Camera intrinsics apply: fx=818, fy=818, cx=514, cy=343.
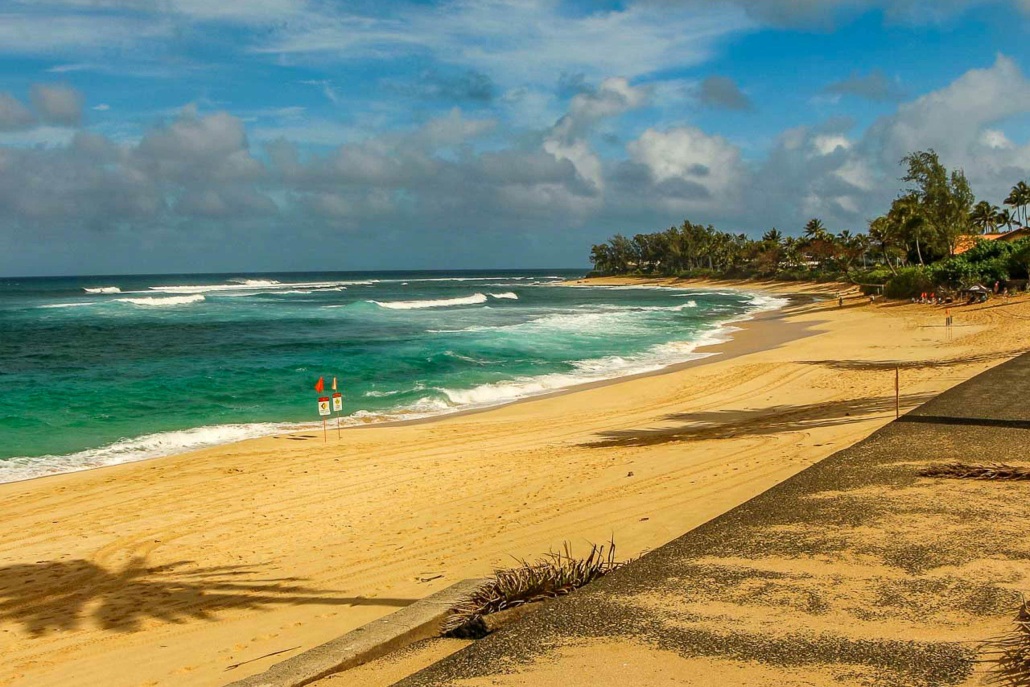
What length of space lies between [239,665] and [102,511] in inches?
255

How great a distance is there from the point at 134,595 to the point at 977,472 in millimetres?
7319

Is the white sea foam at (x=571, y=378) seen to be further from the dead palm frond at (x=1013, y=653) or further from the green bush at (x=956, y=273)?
the green bush at (x=956, y=273)

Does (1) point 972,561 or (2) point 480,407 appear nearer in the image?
(1) point 972,561

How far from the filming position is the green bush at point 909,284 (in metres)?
49.2

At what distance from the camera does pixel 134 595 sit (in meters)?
7.66

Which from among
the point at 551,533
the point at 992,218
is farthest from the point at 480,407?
the point at 992,218

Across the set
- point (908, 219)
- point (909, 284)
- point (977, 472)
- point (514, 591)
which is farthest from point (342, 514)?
point (908, 219)

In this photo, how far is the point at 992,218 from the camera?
96000 mm

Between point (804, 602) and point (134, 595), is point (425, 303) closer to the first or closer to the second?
point (134, 595)

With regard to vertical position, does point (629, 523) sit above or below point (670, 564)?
below

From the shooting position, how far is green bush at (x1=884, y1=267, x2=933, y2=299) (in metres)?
49.2

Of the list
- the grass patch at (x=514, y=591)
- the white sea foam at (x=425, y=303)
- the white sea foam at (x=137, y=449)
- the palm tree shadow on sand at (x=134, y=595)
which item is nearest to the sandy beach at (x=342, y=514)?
the palm tree shadow on sand at (x=134, y=595)

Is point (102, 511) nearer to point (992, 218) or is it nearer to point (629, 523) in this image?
point (629, 523)

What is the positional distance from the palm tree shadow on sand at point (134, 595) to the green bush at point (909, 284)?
49013 mm
